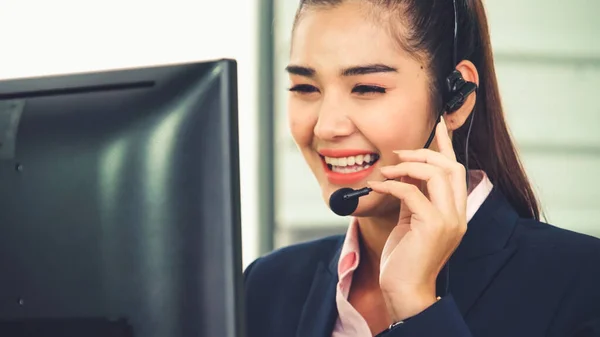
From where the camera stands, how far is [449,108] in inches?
47.1

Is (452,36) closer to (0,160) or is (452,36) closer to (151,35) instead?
(0,160)

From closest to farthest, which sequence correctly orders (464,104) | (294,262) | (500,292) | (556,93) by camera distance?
(500,292) < (464,104) < (294,262) < (556,93)

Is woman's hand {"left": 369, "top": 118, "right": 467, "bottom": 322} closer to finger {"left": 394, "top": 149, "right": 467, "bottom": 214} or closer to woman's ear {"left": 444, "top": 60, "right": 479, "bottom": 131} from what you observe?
finger {"left": 394, "top": 149, "right": 467, "bottom": 214}

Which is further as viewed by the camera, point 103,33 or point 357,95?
point 103,33

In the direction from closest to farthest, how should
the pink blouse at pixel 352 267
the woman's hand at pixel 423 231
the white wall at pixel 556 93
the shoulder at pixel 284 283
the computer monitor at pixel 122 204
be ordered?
the computer monitor at pixel 122 204 < the woman's hand at pixel 423 231 < the pink blouse at pixel 352 267 < the shoulder at pixel 284 283 < the white wall at pixel 556 93

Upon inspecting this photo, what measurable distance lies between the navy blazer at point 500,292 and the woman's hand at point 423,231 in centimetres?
4

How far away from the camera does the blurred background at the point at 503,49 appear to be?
91.3 inches

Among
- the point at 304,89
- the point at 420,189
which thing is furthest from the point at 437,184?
the point at 304,89

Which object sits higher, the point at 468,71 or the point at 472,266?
the point at 468,71

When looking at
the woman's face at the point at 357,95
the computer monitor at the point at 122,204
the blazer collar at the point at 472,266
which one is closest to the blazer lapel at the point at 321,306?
the blazer collar at the point at 472,266

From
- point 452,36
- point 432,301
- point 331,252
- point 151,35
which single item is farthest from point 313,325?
point 151,35

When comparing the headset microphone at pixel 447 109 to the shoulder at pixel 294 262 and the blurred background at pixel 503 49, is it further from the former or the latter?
the blurred background at pixel 503 49

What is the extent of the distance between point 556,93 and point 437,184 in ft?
4.61

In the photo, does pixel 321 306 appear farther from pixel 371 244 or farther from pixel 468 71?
pixel 468 71
